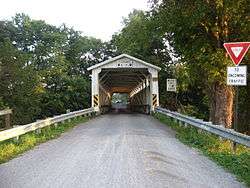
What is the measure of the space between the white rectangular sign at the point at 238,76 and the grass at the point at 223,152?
5.22ft

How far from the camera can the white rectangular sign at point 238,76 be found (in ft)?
38.2

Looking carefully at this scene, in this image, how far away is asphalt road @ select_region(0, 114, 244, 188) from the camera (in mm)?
7852

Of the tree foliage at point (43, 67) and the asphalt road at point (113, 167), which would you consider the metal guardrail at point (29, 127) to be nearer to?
the asphalt road at point (113, 167)

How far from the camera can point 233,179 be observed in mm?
8469

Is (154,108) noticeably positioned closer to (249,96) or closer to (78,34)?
(249,96)

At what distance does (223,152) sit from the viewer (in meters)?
11.6

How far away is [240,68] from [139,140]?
378 cm

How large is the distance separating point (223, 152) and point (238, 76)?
179 centimetres

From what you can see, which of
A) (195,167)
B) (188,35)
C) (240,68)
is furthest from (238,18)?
(195,167)

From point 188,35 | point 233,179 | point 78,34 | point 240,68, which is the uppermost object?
point 78,34

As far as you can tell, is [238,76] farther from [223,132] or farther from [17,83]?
[17,83]

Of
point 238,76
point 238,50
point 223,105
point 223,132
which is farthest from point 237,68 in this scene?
point 223,105

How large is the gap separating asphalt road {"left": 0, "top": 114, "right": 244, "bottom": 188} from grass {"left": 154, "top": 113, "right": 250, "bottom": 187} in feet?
0.78

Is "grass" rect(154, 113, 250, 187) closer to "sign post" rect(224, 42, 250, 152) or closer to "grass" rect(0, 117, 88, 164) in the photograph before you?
"sign post" rect(224, 42, 250, 152)
